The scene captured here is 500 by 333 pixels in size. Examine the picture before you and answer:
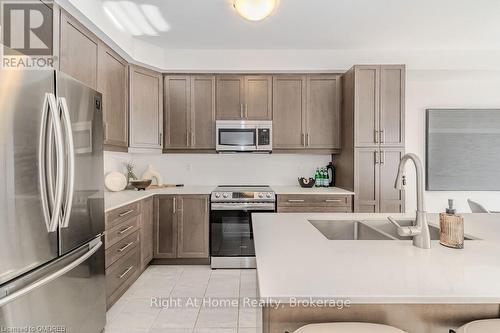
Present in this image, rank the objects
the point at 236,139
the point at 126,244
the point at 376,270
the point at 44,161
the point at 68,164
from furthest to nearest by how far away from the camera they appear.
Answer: the point at 236,139
the point at 126,244
the point at 68,164
the point at 44,161
the point at 376,270

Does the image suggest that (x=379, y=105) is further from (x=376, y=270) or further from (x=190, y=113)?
(x=376, y=270)

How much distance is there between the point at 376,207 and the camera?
3340 mm

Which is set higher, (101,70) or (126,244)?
(101,70)

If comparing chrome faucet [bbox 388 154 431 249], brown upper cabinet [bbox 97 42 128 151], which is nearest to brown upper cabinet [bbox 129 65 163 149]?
brown upper cabinet [bbox 97 42 128 151]

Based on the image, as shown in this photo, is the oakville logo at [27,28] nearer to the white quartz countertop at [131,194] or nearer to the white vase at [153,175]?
the white quartz countertop at [131,194]

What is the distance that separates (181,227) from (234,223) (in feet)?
2.09

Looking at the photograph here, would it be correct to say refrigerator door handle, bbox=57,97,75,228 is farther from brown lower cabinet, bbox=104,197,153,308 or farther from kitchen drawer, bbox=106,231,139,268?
kitchen drawer, bbox=106,231,139,268

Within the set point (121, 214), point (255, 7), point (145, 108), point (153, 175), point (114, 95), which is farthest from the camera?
point (153, 175)

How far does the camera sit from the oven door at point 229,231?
134 inches

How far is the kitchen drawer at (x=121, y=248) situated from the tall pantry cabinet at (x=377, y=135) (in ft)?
7.97

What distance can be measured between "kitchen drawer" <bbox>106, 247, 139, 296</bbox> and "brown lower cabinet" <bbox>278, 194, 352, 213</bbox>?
1636mm

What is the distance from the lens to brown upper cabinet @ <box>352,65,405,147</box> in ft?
10.9

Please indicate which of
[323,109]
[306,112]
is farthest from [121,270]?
[323,109]

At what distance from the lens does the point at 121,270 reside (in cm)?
260
